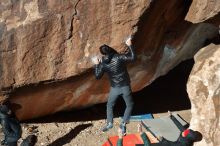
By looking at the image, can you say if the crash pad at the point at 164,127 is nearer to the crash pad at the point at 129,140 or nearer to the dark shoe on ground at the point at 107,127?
the crash pad at the point at 129,140

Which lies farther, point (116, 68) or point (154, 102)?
point (154, 102)

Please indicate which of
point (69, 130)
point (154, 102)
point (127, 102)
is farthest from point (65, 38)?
point (154, 102)

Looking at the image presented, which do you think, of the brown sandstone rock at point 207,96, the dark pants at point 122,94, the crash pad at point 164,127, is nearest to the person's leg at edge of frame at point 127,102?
the dark pants at point 122,94

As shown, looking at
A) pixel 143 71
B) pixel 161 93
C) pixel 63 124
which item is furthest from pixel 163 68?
pixel 63 124

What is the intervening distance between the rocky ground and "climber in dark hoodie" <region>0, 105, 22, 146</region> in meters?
0.96

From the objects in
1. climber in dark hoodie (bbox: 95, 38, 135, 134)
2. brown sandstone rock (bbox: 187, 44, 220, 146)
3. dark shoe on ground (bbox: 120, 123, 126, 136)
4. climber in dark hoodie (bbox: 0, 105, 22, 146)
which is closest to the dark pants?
climber in dark hoodie (bbox: 95, 38, 135, 134)

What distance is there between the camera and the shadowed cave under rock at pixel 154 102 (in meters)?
10.2

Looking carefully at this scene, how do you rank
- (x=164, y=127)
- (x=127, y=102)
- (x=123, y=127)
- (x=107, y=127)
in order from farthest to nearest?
1. (x=164, y=127)
2. (x=107, y=127)
3. (x=123, y=127)
4. (x=127, y=102)

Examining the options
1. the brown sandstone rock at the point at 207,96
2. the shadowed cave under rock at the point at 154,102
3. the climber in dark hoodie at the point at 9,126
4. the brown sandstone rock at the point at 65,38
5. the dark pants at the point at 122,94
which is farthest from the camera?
the shadowed cave under rock at the point at 154,102

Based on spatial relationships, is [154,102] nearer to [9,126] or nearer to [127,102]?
[127,102]

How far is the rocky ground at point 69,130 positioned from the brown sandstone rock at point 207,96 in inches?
65.9

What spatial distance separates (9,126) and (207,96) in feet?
10.4

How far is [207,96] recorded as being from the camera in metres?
8.04

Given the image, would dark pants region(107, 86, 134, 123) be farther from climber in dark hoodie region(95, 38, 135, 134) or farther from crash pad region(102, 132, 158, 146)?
crash pad region(102, 132, 158, 146)
